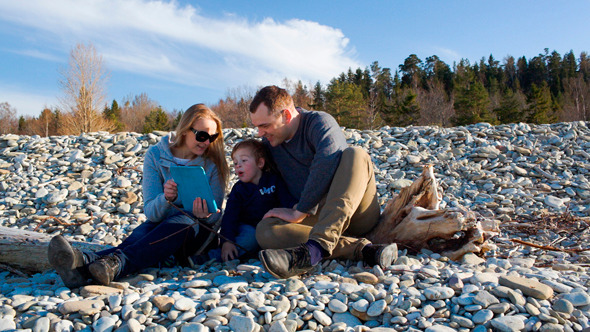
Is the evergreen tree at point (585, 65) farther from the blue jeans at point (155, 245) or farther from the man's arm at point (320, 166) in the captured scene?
the blue jeans at point (155, 245)

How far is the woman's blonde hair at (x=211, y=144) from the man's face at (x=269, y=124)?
0.39 meters

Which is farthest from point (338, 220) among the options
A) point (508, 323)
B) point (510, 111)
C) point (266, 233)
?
point (510, 111)

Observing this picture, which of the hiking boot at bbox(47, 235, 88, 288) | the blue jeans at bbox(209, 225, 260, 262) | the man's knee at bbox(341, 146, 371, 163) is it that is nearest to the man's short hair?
the man's knee at bbox(341, 146, 371, 163)

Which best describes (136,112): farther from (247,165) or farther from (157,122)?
(247,165)

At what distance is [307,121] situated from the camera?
3166 mm

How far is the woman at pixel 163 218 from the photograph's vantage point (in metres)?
2.32

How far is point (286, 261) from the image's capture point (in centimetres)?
236

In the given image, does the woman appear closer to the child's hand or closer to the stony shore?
the stony shore

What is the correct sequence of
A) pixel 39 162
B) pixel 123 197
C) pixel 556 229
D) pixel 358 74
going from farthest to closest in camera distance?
pixel 358 74 < pixel 39 162 < pixel 123 197 < pixel 556 229

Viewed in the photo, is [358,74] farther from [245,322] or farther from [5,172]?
[245,322]

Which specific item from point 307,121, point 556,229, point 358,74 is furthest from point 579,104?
point 307,121

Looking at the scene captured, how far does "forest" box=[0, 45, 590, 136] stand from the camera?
2647 centimetres

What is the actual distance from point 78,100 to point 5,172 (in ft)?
→ 51.7

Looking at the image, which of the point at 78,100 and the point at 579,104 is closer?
the point at 78,100
